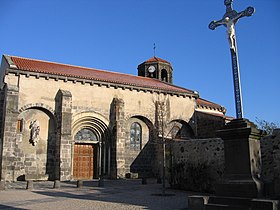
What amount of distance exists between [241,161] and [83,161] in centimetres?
1645

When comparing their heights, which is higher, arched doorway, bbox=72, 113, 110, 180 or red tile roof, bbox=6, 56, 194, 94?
red tile roof, bbox=6, 56, 194, 94

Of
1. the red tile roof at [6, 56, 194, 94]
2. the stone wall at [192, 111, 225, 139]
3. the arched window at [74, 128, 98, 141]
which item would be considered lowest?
the arched window at [74, 128, 98, 141]

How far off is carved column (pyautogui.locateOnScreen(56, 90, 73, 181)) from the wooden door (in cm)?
160

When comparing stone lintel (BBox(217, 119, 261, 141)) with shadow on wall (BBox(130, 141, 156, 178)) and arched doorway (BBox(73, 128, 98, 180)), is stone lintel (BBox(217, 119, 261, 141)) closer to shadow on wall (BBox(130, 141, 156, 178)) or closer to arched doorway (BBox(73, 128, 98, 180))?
arched doorway (BBox(73, 128, 98, 180))

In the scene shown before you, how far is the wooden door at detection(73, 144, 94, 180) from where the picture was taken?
70.6ft

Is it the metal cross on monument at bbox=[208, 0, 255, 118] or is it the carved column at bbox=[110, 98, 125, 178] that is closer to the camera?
the metal cross on monument at bbox=[208, 0, 255, 118]

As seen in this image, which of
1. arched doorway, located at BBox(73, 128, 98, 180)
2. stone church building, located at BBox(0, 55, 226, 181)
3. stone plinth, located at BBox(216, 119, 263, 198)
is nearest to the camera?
stone plinth, located at BBox(216, 119, 263, 198)

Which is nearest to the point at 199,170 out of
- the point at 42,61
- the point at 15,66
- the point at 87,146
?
the point at 87,146

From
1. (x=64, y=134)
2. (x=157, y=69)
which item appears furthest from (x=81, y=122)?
(x=157, y=69)

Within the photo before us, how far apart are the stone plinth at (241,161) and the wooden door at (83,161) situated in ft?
51.2

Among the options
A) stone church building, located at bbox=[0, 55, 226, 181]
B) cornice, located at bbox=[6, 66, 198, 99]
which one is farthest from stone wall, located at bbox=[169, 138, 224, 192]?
cornice, located at bbox=[6, 66, 198, 99]

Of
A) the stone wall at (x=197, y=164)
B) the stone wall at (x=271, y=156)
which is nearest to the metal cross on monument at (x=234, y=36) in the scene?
the stone wall at (x=271, y=156)

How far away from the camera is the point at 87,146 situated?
22.4 metres

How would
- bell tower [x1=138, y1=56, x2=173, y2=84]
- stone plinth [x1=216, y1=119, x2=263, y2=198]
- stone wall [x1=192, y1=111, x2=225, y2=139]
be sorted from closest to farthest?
1. stone plinth [x1=216, y1=119, x2=263, y2=198]
2. stone wall [x1=192, y1=111, x2=225, y2=139]
3. bell tower [x1=138, y1=56, x2=173, y2=84]
